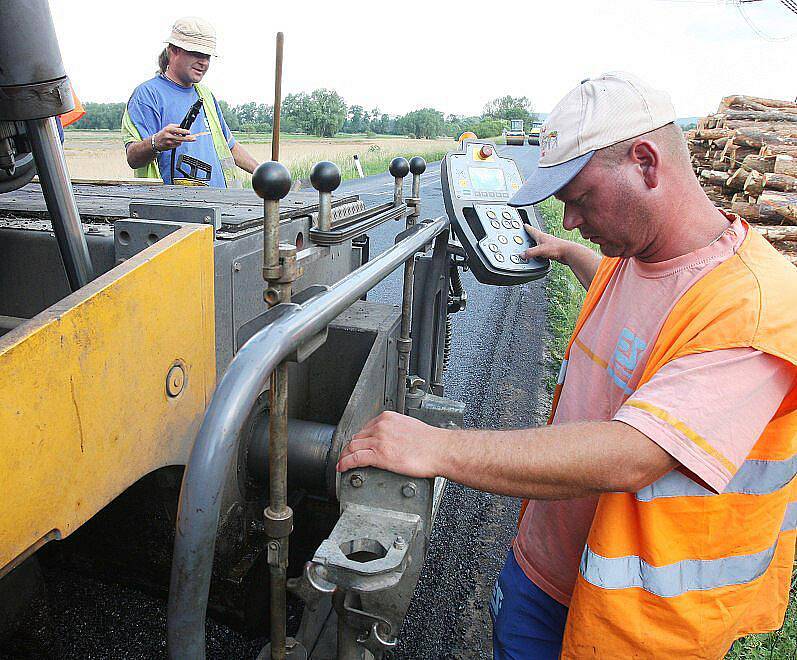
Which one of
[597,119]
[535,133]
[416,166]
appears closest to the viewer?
[597,119]

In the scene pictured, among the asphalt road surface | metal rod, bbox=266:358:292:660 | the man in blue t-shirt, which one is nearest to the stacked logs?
the asphalt road surface

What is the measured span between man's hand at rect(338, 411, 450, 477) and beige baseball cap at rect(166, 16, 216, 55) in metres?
2.89

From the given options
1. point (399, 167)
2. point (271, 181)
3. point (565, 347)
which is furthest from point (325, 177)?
point (565, 347)

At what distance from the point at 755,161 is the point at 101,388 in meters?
9.55

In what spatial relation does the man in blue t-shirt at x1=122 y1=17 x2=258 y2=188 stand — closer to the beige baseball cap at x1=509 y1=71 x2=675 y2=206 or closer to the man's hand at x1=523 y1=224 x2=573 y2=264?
the man's hand at x1=523 y1=224 x2=573 y2=264

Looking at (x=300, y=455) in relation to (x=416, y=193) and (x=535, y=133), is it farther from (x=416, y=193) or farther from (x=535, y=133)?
(x=535, y=133)

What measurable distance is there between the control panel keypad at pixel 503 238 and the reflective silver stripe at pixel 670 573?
1.34 metres

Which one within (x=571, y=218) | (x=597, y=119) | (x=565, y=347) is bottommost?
(x=565, y=347)

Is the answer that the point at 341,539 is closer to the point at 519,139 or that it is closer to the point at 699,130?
the point at 519,139

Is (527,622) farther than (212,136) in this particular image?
No

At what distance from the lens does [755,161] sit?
28.8 feet

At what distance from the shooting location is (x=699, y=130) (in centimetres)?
1212

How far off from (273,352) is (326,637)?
1.24 metres

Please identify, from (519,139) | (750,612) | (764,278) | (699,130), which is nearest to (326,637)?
(750,612)
